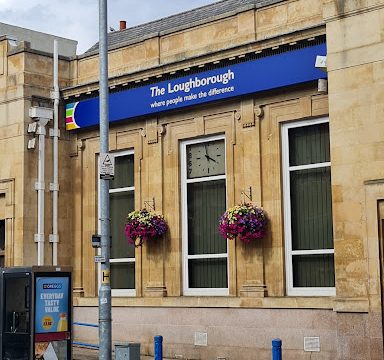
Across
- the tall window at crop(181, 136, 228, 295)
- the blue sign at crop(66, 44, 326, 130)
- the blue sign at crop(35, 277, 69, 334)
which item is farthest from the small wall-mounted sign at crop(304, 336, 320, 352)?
the blue sign at crop(66, 44, 326, 130)

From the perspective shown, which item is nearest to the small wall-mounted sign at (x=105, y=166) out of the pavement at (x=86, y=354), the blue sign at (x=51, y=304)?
the blue sign at (x=51, y=304)

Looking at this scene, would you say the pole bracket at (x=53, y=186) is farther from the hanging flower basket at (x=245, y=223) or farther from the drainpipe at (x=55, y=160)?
the hanging flower basket at (x=245, y=223)

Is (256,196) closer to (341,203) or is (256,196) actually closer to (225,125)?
(225,125)

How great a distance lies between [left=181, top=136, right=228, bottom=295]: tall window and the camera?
2044 cm

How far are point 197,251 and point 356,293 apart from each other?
6.15 m

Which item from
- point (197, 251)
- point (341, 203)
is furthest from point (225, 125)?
point (341, 203)

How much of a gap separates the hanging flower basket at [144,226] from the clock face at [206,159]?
147 centimetres

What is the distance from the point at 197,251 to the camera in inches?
823

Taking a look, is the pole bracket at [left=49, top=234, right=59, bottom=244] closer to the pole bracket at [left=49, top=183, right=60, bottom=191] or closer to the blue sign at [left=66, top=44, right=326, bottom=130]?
the pole bracket at [left=49, top=183, right=60, bottom=191]

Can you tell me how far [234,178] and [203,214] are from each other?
152 centimetres

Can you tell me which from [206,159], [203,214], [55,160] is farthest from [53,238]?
[206,159]

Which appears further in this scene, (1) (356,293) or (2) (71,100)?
(2) (71,100)

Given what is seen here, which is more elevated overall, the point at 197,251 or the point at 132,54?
the point at 132,54

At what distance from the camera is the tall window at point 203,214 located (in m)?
20.4
